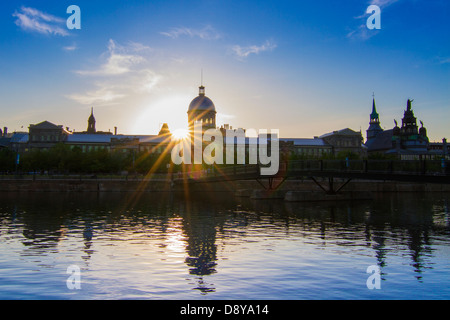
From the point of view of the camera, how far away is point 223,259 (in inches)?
582

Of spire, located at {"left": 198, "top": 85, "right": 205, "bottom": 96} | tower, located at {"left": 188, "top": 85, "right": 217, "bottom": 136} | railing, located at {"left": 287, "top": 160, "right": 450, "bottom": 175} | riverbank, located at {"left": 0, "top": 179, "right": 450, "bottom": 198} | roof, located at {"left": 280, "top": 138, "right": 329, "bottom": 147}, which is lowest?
riverbank, located at {"left": 0, "top": 179, "right": 450, "bottom": 198}

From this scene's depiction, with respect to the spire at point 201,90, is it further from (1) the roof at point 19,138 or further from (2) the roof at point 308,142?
(1) the roof at point 19,138

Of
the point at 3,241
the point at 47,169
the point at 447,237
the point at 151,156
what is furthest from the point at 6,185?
the point at 447,237

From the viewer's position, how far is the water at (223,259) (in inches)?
424

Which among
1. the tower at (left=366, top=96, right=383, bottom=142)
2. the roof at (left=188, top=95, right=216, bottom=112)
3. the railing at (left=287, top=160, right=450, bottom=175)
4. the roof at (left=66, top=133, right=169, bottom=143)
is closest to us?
the railing at (left=287, top=160, right=450, bottom=175)

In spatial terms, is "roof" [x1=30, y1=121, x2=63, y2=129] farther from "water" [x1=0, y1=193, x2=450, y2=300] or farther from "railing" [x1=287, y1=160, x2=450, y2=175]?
"water" [x1=0, y1=193, x2=450, y2=300]

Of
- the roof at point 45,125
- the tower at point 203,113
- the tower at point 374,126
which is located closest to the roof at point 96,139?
the roof at point 45,125

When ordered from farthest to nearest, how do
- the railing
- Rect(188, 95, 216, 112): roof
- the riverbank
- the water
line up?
Rect(188, 95, 216, 112): roof
the riverbank
the railing
the water

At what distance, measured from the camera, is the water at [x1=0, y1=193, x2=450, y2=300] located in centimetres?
1077

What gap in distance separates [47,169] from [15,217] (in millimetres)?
74968

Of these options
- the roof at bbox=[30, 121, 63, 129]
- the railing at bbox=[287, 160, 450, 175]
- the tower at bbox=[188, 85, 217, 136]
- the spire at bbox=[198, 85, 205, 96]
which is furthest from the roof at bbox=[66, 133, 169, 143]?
the railing at bbox=[287, 160, 450, 175]

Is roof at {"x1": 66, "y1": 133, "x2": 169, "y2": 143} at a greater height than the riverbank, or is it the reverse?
roof at {"x1": 66, "y1": 133, "x2": 169, "y2": 143}
